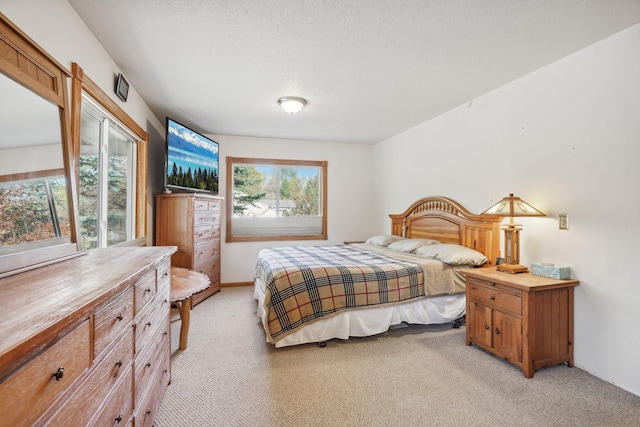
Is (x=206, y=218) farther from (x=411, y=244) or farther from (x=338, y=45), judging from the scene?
Result: (x=338, y=45)

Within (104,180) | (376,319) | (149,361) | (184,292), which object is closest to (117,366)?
(149,361)

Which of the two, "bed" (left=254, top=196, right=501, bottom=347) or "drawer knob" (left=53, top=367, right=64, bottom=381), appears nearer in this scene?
"drawer knob" (left=53, top=367, right=64, bottom=381)

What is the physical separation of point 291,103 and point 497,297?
2.76 meters

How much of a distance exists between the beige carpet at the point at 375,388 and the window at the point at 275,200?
8.41 ft

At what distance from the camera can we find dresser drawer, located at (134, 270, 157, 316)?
54.6 inches

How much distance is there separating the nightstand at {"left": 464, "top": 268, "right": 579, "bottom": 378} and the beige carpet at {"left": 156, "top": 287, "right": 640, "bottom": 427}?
0.11 meters

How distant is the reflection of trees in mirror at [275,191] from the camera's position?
5.30 m

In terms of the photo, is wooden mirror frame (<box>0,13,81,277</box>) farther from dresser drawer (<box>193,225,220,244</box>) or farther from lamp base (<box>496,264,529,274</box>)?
lamp base (<box>496,264,529,274</box>)

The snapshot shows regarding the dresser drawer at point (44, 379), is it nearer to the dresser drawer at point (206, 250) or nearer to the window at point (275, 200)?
the dresser drawer at point (206, 250)

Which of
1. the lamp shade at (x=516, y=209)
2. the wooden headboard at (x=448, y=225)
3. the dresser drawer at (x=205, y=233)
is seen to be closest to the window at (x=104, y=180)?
the dresser drawer at (x=205, y=233)

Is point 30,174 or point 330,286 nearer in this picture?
point 30,174

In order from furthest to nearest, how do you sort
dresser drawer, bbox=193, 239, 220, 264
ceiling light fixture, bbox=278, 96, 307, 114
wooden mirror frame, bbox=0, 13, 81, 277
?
dresser drawer, bbox=193, 239, 220, 264
ceiling light fixture, bbox=278, 96, 307, 114
wooden mirror frame, bbox=0, 13, 81, 277

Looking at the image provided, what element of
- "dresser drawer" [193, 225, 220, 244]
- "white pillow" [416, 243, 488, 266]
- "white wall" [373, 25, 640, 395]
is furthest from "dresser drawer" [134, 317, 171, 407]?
"white wall" [373, 25, 640, 395]

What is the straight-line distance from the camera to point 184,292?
8.41 feet
